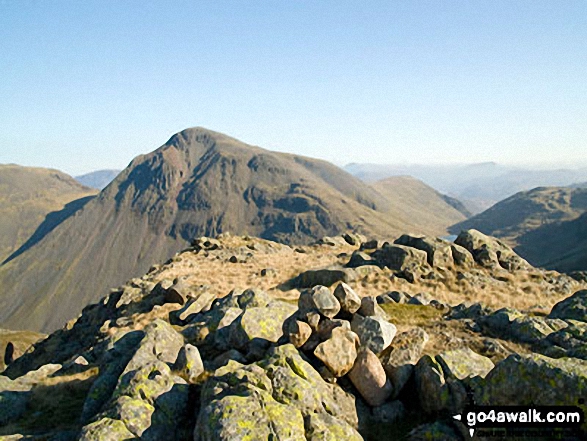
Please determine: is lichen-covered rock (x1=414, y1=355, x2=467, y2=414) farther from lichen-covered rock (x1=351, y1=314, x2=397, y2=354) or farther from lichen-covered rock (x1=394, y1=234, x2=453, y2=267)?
lichen-covered rock (x1=394, y1=234, x2=453, y2=267)

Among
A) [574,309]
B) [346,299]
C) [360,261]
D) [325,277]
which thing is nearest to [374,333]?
[346,299]

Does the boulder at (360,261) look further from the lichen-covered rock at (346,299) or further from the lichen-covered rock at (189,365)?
the lichen-covered rock at (189,365)

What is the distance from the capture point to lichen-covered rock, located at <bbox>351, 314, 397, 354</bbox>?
→ 15477mm

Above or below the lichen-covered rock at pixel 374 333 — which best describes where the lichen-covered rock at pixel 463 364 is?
below

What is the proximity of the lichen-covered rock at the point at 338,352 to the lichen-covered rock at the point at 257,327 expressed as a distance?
319cm

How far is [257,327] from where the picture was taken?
1766 centimetres

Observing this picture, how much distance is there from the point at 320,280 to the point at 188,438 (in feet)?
95.0

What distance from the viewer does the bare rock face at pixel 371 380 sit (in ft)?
45.6

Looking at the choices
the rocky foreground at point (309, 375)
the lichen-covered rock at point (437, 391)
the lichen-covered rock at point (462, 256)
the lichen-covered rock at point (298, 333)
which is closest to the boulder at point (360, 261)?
the lichen-covered rock at point (462, 256)

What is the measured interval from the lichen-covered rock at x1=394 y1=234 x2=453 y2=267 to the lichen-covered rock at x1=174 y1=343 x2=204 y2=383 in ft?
115

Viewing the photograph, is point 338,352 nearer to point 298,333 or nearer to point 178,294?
point 298,333

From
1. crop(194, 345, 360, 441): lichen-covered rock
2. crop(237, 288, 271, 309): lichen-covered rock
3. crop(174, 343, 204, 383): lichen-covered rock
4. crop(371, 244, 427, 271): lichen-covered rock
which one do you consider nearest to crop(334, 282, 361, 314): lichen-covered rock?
crop(194, 345, 360, 441): lichen-covered rock

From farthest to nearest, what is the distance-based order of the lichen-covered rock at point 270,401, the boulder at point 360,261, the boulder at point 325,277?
the boulder at point 360,261
the boulder at point 325,277
the lichen-covered rock at point 270,401

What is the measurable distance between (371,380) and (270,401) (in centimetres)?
466
